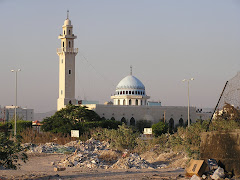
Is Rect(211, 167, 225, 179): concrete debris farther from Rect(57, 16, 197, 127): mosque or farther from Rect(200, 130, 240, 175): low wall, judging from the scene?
Rect(57, 16, 197, 127): mosque

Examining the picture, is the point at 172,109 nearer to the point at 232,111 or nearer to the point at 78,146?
the point at 78,146

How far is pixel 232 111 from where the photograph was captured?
12.5 meters

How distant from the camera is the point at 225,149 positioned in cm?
1109

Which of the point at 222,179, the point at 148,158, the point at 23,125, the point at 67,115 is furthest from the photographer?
the point at 67,115


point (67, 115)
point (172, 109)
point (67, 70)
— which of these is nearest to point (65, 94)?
point (67, 70)

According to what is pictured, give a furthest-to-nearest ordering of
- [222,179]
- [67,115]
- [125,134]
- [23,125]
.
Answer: [67,115] → [23,125] → [125,134] → [222,179]

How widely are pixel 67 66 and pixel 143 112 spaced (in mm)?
11217

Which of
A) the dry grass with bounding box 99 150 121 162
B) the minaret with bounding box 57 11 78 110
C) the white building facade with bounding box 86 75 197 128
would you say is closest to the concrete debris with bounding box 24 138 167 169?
the dry grass with bounding box 99 150 121 162

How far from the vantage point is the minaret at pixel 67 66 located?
2452 inches

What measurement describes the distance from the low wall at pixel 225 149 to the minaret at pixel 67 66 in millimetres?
51326

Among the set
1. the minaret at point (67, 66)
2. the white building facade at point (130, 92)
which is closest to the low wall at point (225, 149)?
the minaret at point (67, 66)

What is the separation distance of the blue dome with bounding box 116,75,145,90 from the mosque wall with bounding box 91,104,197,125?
8623mm

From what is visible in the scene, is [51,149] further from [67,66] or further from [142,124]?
[67,66]

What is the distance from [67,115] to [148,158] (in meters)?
33.0
